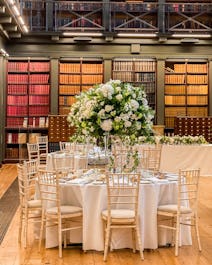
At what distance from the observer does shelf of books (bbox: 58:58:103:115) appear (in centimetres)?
1533

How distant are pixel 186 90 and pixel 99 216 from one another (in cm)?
1048

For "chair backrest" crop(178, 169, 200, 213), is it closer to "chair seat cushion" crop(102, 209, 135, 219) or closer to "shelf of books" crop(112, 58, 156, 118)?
"chair seat cushion" crop(102, 209, 135, 219)

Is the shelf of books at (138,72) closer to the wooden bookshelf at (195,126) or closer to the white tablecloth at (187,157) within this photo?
the wooden bookshelf at (195,126)

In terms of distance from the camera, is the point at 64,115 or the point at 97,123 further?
the point at 64,115

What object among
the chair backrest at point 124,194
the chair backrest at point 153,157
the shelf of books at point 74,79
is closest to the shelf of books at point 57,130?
the shelf of books at point 74,79

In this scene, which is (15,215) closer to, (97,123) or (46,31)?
(97,123)

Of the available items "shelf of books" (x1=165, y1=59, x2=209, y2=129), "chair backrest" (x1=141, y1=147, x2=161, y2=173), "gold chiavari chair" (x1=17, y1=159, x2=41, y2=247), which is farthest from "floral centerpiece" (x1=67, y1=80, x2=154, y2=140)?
"shelf of books" (x1=165, y1=59, x2=209, y2=129)

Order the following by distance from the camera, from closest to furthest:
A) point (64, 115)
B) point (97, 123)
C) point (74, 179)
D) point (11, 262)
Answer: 1. point (11, 262)
2. point (74, 179)
3. point (97, 123)
4. point (64, 115)

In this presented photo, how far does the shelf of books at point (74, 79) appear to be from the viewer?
1533 cm

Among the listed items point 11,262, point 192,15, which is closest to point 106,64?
point 192,15

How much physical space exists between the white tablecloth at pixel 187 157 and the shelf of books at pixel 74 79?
15.4 ft

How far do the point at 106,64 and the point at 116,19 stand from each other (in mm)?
1295

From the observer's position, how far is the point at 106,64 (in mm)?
15328

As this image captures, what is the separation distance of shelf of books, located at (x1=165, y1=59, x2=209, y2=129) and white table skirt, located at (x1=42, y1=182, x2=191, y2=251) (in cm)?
990
